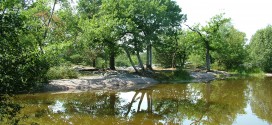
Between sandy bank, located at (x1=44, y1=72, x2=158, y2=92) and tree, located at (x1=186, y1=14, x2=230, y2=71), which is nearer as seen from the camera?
sandy bank, located at (x1=44, y1=72, x2=158, y2=92)

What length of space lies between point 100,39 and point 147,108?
1635cm

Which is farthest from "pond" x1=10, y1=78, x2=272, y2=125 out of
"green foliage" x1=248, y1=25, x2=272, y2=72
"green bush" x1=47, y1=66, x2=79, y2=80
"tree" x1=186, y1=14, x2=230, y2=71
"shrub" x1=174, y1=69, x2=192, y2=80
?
"green foliage" x1=248, y1=25, x2=272, y2=72

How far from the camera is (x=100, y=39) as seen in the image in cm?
3375

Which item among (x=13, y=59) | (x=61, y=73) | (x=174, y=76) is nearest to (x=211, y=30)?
(x=174, y=76)

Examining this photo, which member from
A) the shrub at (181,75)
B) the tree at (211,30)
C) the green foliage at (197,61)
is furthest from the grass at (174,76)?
the green foliage at (197,61)

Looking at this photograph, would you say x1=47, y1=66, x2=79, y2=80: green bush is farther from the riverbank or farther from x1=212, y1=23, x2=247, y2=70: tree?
x1=212, y1=23, x2=247, y2=70: tree

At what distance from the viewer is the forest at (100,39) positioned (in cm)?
902

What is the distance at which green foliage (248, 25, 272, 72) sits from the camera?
54.7 metres

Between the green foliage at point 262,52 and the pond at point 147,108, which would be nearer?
the pond at point 147,108

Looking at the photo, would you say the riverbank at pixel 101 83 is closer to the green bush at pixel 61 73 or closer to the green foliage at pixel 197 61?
the green bush at pixel 61 73

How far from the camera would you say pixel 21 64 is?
893 cm

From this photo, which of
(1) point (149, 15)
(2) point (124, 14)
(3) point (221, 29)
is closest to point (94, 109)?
(2) point (124, 14)

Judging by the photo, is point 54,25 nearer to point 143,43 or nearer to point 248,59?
point 143,43

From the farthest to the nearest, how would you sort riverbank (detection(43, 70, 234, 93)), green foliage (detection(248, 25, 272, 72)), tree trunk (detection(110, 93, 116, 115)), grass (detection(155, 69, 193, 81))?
green foliage (detection(248, 25, 272, 72)) → grass (detection(155, 69, 193, 81)) → riverbank (detection(43, 70, 234, 93)) → tree trunk (detection(110, 93, 116, 115))
